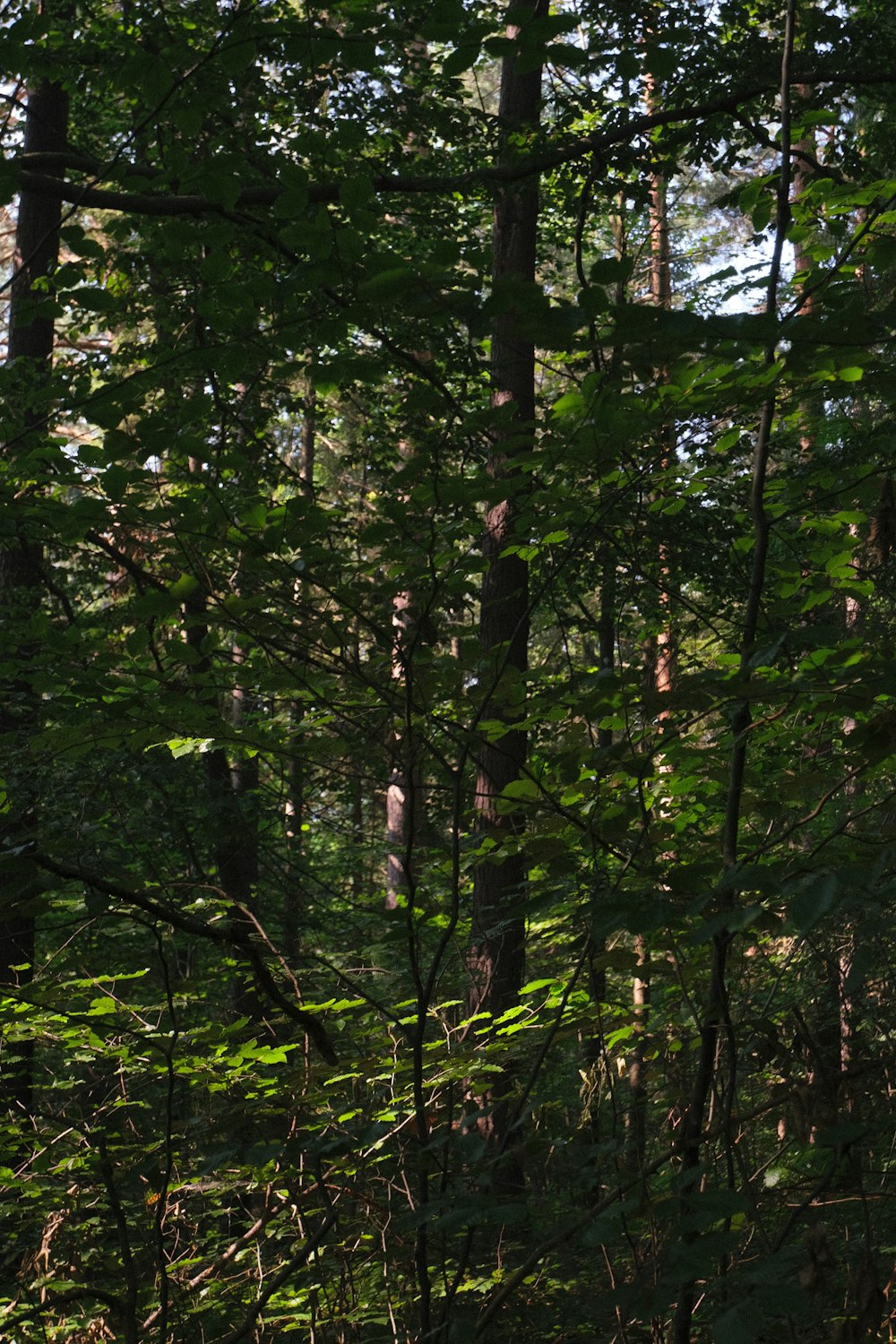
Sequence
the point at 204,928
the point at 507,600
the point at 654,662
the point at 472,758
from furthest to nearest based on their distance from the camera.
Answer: the point at 507,600, the point at 654,662, the point at 204,928, the point at 472,758

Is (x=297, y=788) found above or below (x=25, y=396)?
below

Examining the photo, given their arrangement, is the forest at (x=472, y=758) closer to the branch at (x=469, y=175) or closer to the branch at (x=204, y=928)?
the branch at (x=204, y=928)

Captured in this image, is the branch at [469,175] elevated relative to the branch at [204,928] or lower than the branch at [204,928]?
elevated

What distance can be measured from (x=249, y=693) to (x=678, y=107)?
16.9 ft

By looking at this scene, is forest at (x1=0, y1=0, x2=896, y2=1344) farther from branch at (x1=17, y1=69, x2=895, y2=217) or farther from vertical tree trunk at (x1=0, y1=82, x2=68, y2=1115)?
vertical tree trunk at (x1=0, y1=82, x2=68, y2=1115)

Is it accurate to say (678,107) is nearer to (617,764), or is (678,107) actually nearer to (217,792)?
(617,764)

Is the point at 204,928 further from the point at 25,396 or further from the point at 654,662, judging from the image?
the point at 25,396

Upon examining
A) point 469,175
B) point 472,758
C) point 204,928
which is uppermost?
point 469,175

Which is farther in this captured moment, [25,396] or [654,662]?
[25,396]

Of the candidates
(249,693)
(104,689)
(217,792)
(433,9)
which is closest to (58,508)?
(104,689)

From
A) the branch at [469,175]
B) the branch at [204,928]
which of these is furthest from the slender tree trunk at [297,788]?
the branch at [469,175]

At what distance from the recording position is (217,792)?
31.2 ft

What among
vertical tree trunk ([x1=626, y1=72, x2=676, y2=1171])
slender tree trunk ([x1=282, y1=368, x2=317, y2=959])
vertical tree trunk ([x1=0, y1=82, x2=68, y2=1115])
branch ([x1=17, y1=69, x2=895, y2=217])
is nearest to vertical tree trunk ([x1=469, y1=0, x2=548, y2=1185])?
branch ([x1=17, y1=69, x2=895, y2=217])

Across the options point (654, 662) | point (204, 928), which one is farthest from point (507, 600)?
point (204, 928)
